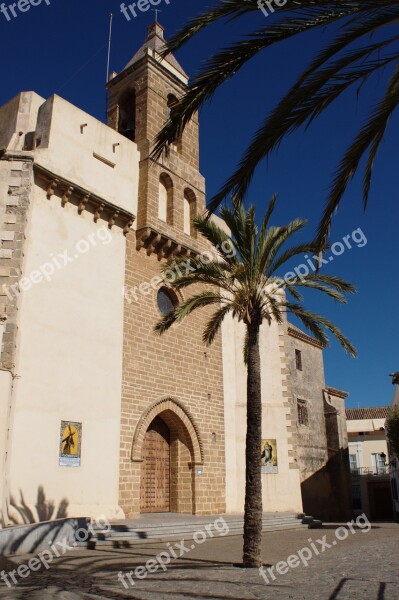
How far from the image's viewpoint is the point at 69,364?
47.2 feet

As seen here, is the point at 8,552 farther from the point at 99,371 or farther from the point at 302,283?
the point at 302,283

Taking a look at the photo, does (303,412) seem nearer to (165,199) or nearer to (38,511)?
(165,199)

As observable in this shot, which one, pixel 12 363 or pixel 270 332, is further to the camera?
pixel 270 332

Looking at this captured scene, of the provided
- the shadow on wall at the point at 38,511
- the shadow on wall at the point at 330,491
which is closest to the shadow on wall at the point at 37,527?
the shadow on wall at the point at 38,511

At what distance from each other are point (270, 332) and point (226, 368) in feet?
9.45

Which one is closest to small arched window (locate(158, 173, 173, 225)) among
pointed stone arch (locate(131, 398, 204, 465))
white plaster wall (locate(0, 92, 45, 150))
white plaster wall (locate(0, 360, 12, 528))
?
white plaster wall (locate(0, 92, 45, 150))

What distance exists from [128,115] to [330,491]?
2045 centimetres

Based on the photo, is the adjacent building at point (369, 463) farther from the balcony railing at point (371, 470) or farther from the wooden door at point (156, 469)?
the wooden door at point (156, 469)

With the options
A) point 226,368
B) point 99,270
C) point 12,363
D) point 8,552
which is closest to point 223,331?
point 226,368

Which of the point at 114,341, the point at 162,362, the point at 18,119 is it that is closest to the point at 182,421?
the point at 162,362

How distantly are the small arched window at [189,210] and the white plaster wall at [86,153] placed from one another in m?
2.48

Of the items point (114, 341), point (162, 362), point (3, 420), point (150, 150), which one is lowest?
point (3, 420)

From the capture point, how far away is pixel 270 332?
21734mm

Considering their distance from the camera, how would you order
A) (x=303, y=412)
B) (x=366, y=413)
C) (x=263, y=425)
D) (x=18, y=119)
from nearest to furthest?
(x=18, y=119) < (x=263, y=425) < (x=303, y=412) < (x=366, y=413)
